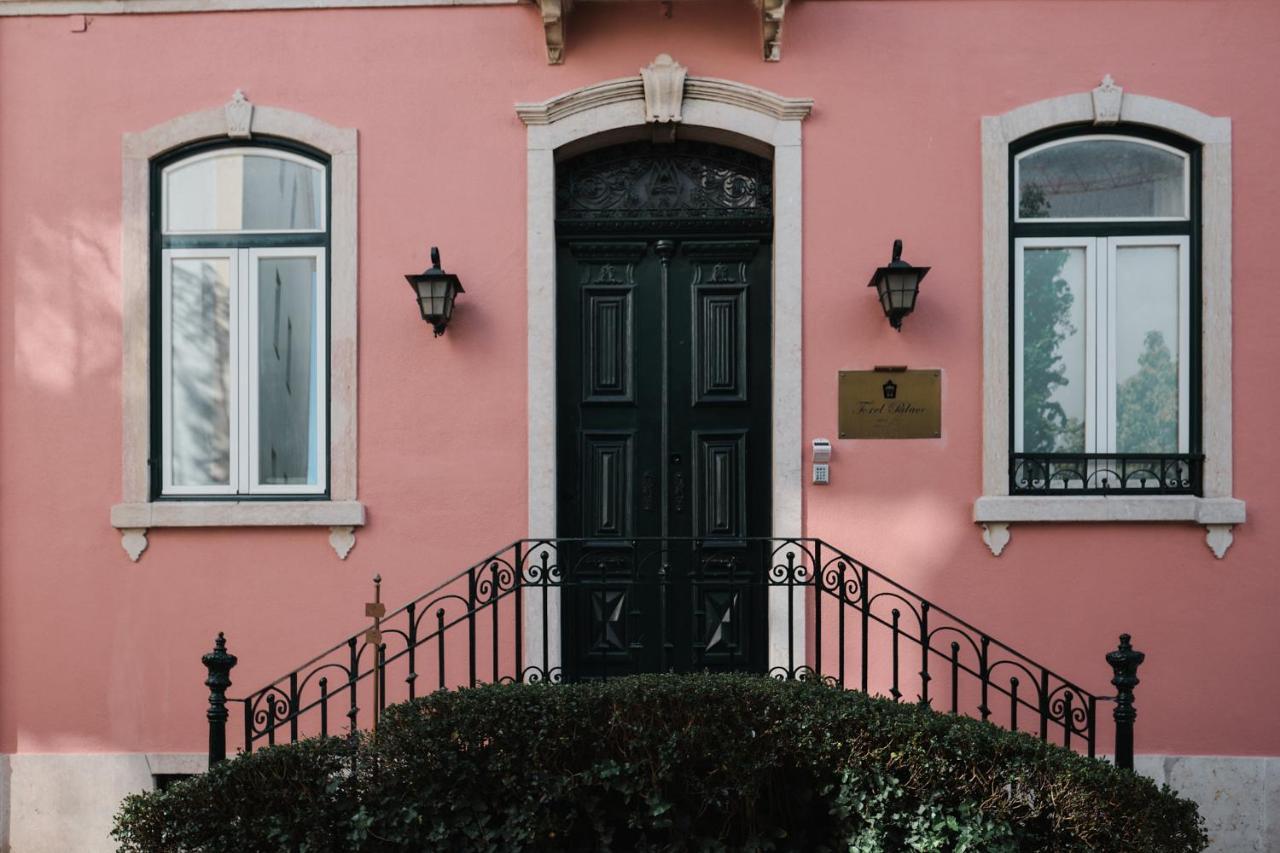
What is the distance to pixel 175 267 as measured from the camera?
6.29 m

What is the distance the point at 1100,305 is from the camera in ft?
20.1

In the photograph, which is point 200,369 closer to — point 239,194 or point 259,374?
point 259,374

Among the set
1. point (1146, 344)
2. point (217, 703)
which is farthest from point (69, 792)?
point (1146, 344)

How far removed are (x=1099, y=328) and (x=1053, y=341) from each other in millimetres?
273

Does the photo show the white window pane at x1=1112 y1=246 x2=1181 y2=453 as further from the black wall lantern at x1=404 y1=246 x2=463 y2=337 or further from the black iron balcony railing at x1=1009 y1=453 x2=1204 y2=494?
the black wall lantern at x1=404 y1=246 x2=463 y2=337

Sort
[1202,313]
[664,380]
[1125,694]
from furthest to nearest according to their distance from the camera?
[664,380] → [1202,313] → [1125,694]

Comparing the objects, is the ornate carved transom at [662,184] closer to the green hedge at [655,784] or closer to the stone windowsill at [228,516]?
the stone windowsill at [228,516]

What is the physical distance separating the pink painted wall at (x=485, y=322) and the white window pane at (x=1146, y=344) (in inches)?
13.9

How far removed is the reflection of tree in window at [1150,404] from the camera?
611 centimetres

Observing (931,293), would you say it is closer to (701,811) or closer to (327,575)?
(701,811)

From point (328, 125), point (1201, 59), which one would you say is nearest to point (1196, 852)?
point (1201, 59)

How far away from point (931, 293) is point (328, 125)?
3736 mm

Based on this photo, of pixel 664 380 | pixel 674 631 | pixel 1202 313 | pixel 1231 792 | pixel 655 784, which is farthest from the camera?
pixel 664 380

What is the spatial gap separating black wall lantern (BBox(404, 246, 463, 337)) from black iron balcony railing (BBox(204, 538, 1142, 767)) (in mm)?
1436
